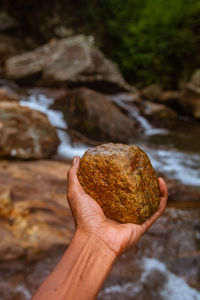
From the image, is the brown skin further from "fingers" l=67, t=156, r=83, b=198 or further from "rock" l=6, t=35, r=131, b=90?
"rock" l=6, t=35, r=131, b=90

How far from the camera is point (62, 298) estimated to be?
0.94m

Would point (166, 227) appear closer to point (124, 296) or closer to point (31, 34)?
point (124, 296)

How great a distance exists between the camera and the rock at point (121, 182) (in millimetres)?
1320

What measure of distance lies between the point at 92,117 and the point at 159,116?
13.3ft

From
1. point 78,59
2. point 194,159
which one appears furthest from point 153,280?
point 78,59

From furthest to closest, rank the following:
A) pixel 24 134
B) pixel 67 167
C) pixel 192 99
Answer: pixel 192 99 < pixel 24 134 < pixel 67 167

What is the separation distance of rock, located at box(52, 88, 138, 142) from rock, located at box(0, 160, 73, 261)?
2145 millimetres

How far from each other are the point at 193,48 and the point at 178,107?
10.1ft

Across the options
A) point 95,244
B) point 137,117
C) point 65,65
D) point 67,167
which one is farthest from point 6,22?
point 95,244

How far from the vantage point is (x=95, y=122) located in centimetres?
517

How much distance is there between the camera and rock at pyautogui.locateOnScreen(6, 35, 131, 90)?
7668 mm

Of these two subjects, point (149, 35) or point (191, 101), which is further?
point (149, 35)

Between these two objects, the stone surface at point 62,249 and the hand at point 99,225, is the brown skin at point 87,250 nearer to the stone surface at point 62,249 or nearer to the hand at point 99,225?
the hand at point 99,225

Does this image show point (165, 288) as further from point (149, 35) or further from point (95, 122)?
point (149, 35)
